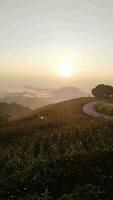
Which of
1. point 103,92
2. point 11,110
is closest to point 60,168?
point 103,92

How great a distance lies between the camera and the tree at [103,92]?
91.0 metres

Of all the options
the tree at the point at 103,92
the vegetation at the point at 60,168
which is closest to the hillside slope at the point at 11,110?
the tree at the point at 103,92

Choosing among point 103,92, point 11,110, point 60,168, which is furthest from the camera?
point 11,110

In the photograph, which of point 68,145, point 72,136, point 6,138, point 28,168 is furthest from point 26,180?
point 6,138

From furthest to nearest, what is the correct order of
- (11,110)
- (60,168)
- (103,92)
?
(11,110)
(103,92)
(60,168)

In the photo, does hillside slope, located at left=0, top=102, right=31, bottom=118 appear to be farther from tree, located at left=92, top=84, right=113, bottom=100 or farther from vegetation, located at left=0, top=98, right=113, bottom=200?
vegetation, located at left=0, top=98, right=113, bottom=200

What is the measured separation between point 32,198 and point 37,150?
9.36 metres

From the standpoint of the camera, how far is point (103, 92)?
304ft

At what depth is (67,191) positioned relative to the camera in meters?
19.3

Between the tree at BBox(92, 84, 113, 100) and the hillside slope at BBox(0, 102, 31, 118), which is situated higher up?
the tree at BBox(92, 84, 113, 100)

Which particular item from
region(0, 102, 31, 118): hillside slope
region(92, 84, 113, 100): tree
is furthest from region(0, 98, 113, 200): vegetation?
region(92, 84, 113, 100): tree

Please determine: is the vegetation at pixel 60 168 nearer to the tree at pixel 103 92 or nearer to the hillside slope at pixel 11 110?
the hillside slope at pixel 11 110

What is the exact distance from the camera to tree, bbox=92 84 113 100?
299 feet

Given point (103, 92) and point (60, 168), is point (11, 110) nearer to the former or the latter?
point (103, 92)
